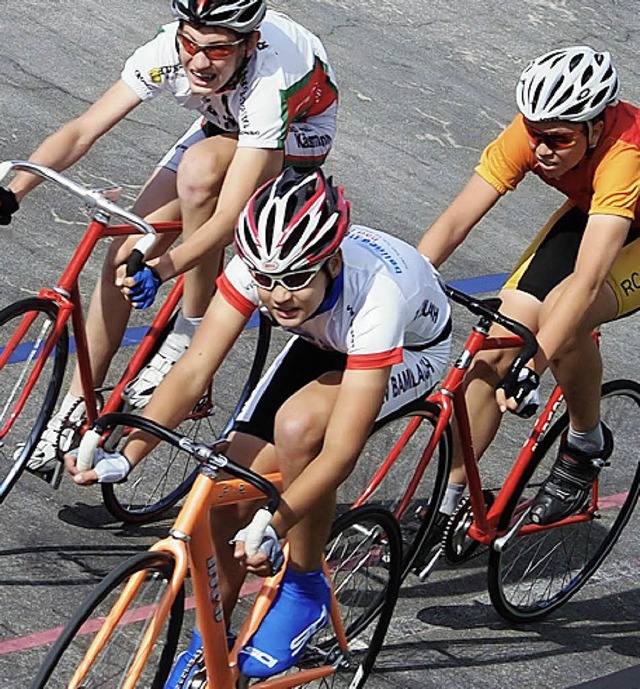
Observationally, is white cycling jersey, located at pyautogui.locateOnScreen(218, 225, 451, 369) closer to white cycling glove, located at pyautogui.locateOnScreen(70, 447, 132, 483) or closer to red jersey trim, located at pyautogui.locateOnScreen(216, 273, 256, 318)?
red jersey trim, located at pyautogui.locateOnScreen(216, 273, 256, 318)

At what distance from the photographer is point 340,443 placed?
4078mm

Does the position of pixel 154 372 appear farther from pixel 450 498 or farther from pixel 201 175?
pixel 450 498

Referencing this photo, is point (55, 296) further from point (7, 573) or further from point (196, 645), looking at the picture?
point (196, 645)

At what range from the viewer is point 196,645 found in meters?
4.26

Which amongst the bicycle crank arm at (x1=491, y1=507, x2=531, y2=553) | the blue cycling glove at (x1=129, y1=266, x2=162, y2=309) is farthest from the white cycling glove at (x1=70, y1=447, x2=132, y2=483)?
the bicycle crank arm at (x1=491, y1=507, x2=531, y2=553)

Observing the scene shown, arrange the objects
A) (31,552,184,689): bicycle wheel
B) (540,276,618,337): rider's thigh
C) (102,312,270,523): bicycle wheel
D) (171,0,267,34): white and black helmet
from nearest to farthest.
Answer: (31,552,184,689): bicycle wheel, (171,0,267,34): white and black helmet, (540,276,618,337): rider's thigh, (102,312,270,523): bicycle wheel

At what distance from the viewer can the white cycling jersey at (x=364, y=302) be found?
421 centimetres

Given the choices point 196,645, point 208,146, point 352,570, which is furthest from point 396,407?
point 208,146

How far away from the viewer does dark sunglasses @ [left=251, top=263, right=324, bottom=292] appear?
4039 millimetres

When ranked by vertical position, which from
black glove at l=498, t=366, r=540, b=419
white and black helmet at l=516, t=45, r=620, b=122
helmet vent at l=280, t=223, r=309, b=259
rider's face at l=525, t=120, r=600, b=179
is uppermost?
white and black helmet at l=516, t=45, r=620, b=122

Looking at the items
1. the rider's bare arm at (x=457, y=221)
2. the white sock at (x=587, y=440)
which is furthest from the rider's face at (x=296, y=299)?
the white sock at (x=587, y=440)

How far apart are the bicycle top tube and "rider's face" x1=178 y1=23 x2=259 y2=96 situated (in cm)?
55

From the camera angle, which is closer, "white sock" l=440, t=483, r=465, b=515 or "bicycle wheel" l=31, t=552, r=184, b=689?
"bicycle wheel" l=31, t=552, r=184, b=689

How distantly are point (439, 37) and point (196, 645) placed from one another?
952 centimetres
